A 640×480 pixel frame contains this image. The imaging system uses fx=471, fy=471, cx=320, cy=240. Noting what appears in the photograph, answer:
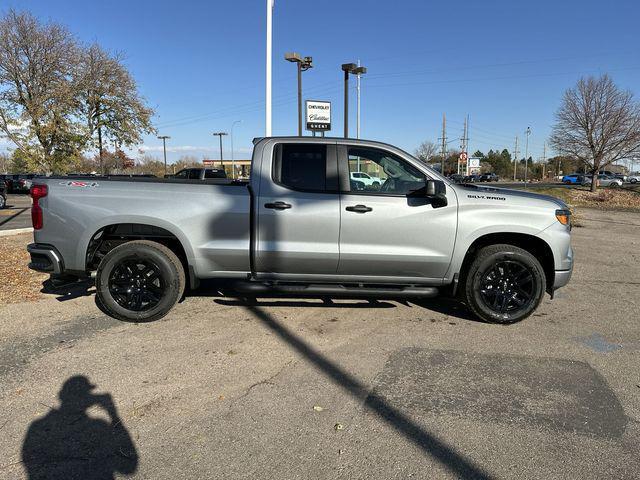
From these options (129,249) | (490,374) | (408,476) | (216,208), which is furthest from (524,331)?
(129,249)

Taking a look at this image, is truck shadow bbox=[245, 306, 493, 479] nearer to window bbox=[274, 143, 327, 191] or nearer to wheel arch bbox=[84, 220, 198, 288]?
wheel arch bbox=[84, 220, 198, 288]

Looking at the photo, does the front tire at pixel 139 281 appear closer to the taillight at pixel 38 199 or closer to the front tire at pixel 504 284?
the taillight at pixel 38 199

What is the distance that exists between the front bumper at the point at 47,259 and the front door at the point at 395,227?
295 cm

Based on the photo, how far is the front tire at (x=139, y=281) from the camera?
16.3 ft

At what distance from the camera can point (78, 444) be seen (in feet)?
9.45

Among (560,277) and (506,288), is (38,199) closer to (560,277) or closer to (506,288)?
(506,288)

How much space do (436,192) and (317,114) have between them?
15.4 m

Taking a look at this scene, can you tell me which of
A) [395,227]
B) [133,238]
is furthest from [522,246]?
[133,238]

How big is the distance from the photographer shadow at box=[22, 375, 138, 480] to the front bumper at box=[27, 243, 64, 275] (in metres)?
1.92

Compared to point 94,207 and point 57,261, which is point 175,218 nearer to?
point 94,207

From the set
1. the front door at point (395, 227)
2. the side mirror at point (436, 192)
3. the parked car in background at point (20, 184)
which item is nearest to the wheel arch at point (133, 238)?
the front door at point (395, 227)

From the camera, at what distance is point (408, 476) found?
262cm

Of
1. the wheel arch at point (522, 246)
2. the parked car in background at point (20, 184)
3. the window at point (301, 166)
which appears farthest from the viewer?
the parked car in background at point (20, 184)

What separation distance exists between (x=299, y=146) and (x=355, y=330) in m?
2.06
